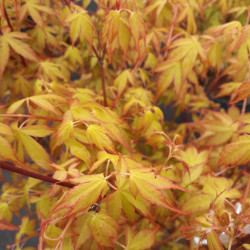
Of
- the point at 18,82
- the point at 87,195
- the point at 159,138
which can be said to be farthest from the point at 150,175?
the point at 18,82

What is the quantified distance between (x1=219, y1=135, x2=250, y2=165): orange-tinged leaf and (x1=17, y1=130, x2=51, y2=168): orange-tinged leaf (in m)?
0.35

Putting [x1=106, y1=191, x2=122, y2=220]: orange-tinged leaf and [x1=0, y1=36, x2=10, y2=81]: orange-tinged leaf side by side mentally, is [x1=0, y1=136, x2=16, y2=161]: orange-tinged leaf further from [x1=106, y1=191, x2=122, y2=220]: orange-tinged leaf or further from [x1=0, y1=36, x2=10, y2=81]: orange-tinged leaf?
[x1=0, y1=36, x2=10, y2=81]: orange-tinged leaf

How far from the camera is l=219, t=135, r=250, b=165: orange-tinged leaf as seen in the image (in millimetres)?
525

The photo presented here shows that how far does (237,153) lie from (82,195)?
0.30 metres

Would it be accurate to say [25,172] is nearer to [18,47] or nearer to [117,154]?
[117,154]

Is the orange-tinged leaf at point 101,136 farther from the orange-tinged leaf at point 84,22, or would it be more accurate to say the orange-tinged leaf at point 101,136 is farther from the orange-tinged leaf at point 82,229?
the orange-tinged leaf at point 84,22

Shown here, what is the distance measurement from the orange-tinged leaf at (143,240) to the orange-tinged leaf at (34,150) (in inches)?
9.2

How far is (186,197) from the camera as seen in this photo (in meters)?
0.70

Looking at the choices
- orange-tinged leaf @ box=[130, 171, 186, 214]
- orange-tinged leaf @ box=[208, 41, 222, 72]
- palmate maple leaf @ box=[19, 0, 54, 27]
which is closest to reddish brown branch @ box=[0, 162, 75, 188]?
orange-tinged leaf @ box=[130, 171, 186, 214]

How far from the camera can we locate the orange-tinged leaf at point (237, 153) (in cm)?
52

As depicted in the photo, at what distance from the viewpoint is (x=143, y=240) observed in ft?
1.82

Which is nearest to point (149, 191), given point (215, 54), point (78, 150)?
point (78, 150)

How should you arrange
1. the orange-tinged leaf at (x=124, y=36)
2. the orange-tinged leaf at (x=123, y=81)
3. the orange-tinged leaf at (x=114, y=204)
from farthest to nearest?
1. the orange-tinged leaf at (x=123, y=81)
2. the orange-tinged leaf at (x=124, y=36)
3. the orange-tinged leaf at (x=114, y=204)

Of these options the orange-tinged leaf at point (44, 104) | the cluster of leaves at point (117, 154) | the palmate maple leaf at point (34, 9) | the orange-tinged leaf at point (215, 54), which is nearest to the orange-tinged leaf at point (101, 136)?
the cluster of leaves at point (117, 154)
